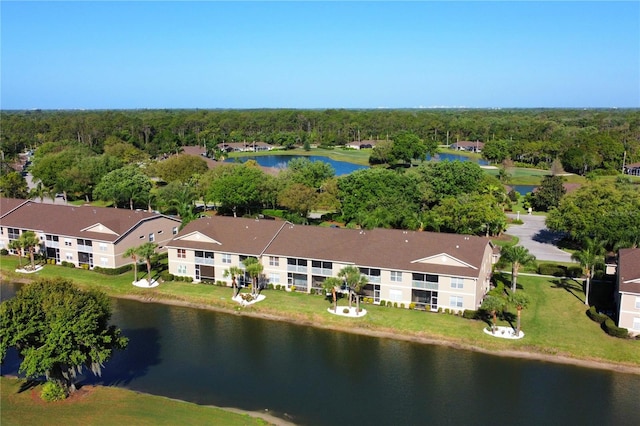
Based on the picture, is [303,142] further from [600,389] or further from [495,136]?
[600,389]

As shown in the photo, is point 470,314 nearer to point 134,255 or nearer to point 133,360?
point 133,360

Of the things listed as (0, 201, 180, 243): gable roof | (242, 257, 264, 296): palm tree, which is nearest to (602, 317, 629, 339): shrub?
(242, 257, 264, 296): palm tree

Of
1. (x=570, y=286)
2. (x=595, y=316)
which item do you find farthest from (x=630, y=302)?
(x=570, y=286)

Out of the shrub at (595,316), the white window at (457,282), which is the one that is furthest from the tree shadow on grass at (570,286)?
the white window at (457,282)

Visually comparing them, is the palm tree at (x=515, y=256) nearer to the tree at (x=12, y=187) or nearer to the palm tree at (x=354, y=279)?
the palm tree at (x=354, y=279)

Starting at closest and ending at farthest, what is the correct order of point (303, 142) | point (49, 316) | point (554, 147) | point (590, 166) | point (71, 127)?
1. point (49, 316)
2. point (590, 166)
3. point (554, 147)
4. point (71, 127)
5. point (303, 142)

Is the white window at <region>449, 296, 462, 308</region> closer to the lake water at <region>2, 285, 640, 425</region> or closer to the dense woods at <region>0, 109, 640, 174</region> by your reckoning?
the lake water at <region>2, 285, 640, 425</region>

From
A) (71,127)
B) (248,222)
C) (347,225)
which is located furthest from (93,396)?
(71,127)
